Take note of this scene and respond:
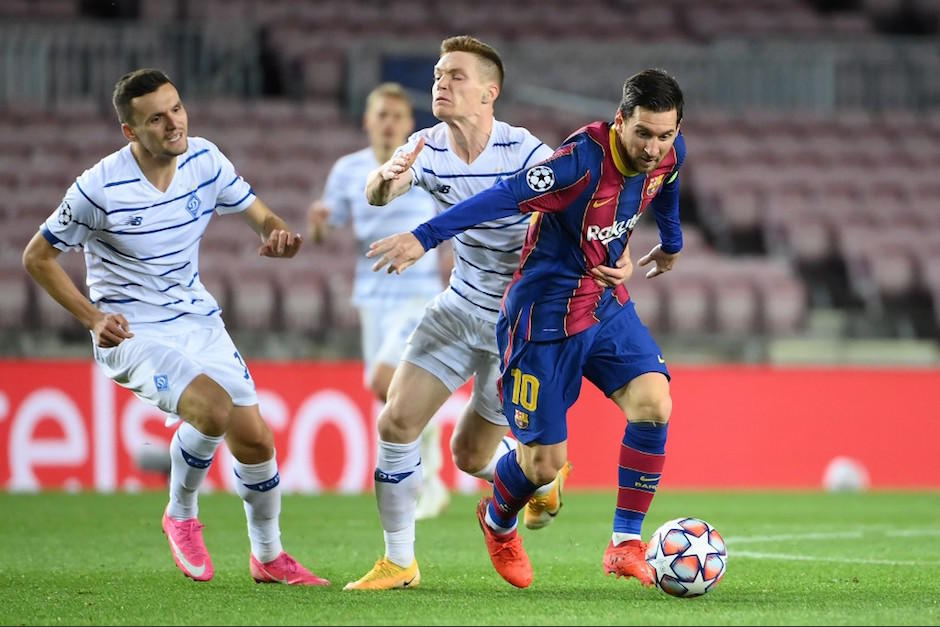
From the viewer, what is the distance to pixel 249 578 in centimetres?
634

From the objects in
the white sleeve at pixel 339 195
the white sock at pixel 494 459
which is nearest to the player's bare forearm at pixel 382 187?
the white sock at pixel 494 459

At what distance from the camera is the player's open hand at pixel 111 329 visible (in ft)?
19.3

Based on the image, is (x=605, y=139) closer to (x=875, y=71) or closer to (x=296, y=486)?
(x=296, y=486)

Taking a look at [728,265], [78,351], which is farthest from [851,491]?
[78,351]

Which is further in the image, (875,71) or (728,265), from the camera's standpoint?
(875,71)

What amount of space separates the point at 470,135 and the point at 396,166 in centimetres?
55

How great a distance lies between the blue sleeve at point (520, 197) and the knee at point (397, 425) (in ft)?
3.06

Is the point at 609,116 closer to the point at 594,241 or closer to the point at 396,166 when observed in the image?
the point at 594,241

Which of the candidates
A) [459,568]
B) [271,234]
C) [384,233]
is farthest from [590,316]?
[384,233]

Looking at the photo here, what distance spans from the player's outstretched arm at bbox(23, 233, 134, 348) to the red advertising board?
5.50 meters

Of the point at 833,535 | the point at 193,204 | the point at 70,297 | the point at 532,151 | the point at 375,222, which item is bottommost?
the point at 833,535

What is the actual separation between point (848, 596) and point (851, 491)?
7.07 m

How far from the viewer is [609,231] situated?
19.1 feet

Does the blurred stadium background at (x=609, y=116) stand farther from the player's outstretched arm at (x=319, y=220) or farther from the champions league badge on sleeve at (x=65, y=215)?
the champions league badge on sleeve at (x=65, y=215)
